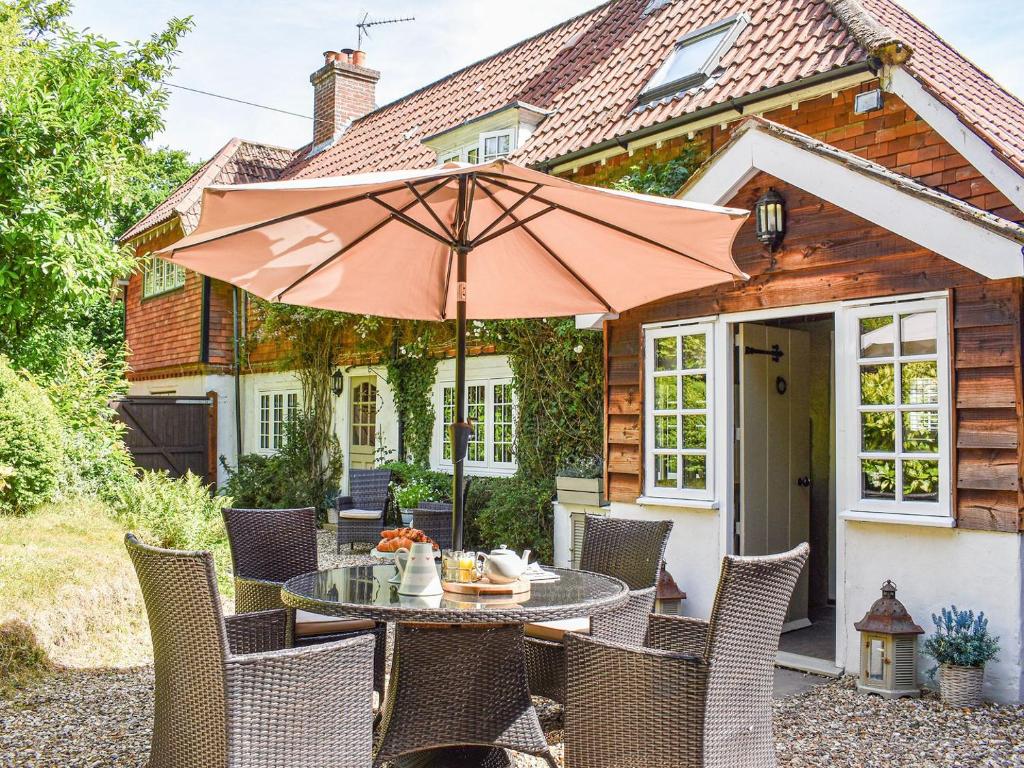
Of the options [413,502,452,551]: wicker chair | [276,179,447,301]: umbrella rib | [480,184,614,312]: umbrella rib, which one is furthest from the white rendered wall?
[413,502,452,551]: wicker chair

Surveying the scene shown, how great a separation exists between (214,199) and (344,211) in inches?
38.5

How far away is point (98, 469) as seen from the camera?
29.0 ft

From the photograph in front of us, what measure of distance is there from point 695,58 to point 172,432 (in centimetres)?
Result: 1103

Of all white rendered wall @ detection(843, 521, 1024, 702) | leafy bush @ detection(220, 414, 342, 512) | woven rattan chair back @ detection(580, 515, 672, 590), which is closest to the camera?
woven rattan chair back @ detection(580, 515, 672, 590)

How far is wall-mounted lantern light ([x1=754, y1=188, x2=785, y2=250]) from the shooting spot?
582 centimetres

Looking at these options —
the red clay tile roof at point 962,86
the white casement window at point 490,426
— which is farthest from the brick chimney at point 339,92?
the red clay tile roof at point 962,86

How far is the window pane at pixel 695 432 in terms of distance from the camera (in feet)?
21.1

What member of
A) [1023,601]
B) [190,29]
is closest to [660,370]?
[1023,601]

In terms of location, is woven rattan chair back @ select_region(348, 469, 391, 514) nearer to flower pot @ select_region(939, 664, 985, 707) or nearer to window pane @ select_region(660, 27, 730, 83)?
window pane @ select_region(660, 27, 730, 83)

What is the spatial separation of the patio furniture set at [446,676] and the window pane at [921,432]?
7.50 feet

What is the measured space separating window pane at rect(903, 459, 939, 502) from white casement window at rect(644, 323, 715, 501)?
143cm

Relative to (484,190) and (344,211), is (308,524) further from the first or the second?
(484,190)

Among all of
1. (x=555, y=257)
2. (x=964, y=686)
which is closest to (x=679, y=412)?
(x=555, y=257)

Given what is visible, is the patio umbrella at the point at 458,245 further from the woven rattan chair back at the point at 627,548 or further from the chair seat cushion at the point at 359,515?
the chair seat cushion at the point at 359,515
